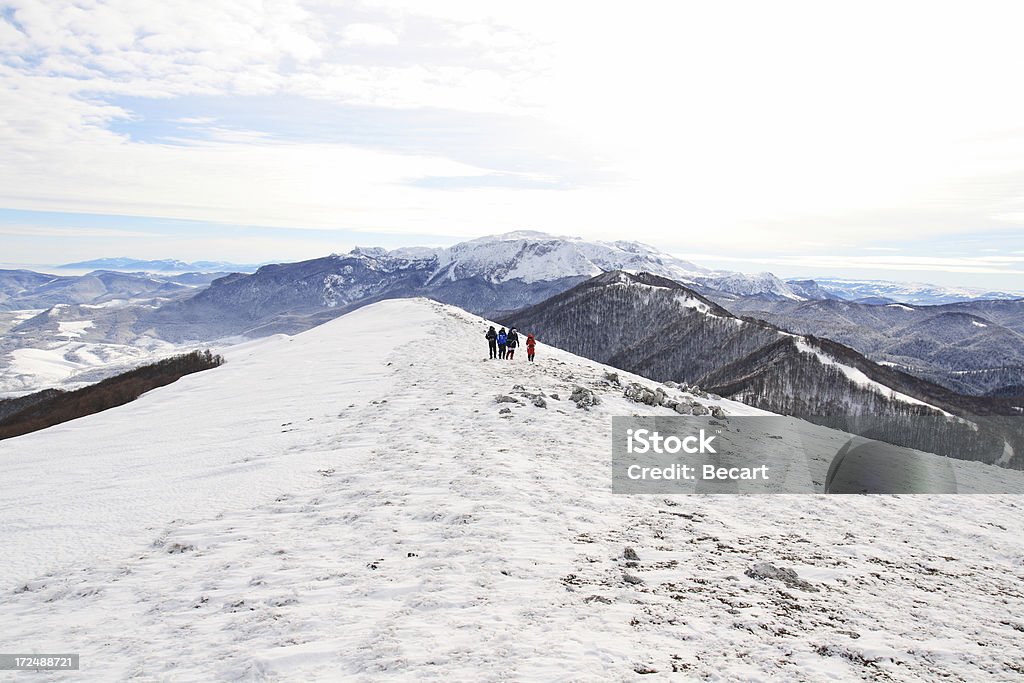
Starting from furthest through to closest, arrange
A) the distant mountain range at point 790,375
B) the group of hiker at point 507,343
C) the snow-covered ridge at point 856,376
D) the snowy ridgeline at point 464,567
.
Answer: the snow-covered ridge at point 856,376
the distant mountain range at point 790,375
the group of hiker at point 507,343
the snowy ridgeline at point 464,567

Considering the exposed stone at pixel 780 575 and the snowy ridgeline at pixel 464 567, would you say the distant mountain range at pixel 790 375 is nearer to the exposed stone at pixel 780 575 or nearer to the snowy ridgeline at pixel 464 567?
the snowy ridgeline at pixel 464 567

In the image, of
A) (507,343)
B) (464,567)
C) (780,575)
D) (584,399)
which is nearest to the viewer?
(464,567)

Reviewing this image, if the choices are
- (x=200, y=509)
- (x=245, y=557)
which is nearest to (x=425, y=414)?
(x=200, y=509)

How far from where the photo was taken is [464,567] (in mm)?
8406

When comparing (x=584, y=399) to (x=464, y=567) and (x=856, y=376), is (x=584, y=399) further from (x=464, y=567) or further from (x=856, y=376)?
(x=856, y=376)

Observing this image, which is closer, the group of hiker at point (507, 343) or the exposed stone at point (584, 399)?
the exposed stone at point (584, 399)

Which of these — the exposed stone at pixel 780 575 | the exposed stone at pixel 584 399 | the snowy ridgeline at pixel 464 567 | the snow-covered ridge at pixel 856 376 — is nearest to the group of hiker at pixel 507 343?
the exposed stone at pixel 584 399

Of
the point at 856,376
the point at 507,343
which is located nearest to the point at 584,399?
the point at 507,343

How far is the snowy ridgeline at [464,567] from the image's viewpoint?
6621 mm

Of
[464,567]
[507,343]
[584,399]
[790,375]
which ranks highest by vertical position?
[507,343]

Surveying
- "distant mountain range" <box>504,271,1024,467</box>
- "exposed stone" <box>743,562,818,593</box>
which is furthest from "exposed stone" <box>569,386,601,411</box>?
"distant mountain range" <box>504,271,1024,467</box>

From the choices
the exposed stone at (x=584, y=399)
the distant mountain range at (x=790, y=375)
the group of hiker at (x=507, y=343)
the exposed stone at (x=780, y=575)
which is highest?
the group of hiker at (x=507, y=343)

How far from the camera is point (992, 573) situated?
421 inches

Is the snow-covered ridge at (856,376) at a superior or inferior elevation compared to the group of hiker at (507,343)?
inferior
